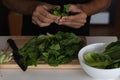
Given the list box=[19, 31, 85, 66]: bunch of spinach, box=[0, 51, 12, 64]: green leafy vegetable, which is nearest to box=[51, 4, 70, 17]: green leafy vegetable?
box=[19, 31, 85, 66]: bunch of spinach

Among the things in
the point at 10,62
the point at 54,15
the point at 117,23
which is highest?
the point at 54,15

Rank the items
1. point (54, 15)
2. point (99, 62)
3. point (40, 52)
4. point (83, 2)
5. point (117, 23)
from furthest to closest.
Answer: point (117, 23)
point (83, 2)
point (54, 15)
point (40, 52)
point (99, 62)

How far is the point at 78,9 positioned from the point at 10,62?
36 centimetres

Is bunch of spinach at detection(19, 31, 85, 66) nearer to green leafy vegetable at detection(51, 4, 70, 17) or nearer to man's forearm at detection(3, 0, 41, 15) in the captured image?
green leafy vegetable at detection(51, 4, 70, 17)

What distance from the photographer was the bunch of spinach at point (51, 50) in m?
0.86

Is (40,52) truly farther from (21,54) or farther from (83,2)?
(83,2)

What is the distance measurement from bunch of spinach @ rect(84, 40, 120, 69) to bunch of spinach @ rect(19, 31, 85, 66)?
0.08 meters

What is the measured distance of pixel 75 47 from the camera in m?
0.91

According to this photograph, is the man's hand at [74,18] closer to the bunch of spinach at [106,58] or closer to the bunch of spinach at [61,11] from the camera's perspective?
the bunch of spinach at [61,11]

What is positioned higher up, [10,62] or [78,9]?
[78,9]

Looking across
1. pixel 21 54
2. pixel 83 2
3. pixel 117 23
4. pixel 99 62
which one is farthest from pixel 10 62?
pixel 117 23

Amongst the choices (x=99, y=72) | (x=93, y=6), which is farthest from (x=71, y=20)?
(x=99, y=72)

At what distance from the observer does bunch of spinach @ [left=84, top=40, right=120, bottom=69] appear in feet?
2.54

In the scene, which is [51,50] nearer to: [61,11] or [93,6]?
[61,11]
